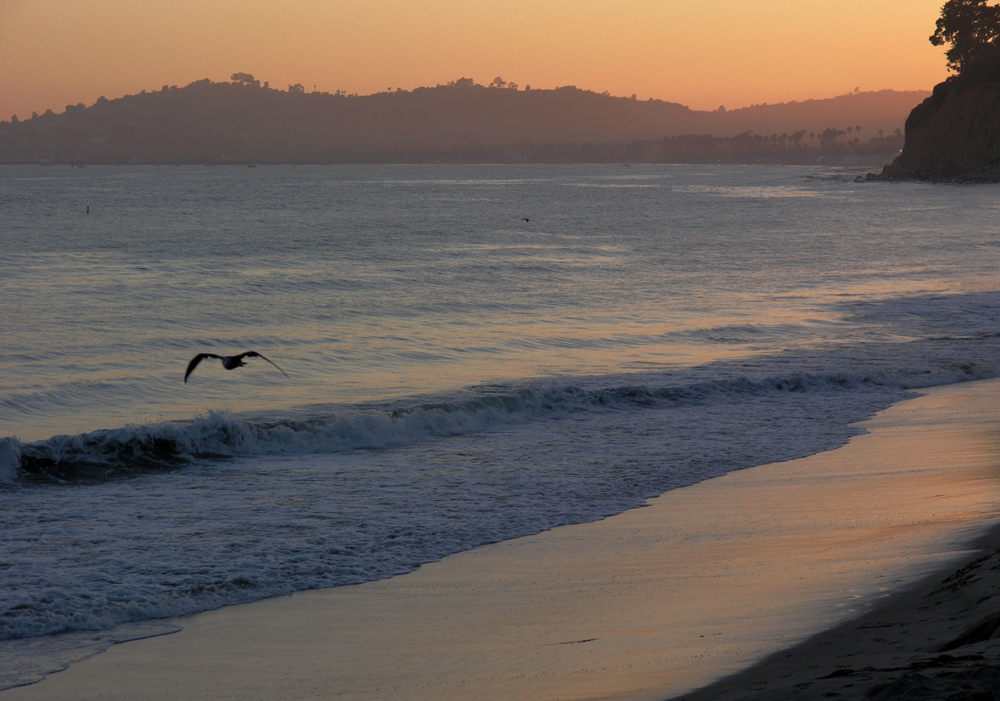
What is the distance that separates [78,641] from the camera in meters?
6.82

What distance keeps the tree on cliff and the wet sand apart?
498 feet

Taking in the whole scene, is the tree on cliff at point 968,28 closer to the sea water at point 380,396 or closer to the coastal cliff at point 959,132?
the coastal cliff at point 959,132

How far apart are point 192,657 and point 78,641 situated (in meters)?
1.02

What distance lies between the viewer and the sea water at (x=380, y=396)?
8.84m

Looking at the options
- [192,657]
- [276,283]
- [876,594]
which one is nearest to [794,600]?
[876,594]

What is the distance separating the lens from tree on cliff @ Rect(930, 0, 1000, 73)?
139625 millimetres

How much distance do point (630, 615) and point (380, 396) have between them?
10.8 metres

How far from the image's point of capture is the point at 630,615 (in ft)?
22.5

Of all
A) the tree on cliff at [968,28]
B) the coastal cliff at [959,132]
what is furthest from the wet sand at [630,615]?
the tree on cliff at [968,28]

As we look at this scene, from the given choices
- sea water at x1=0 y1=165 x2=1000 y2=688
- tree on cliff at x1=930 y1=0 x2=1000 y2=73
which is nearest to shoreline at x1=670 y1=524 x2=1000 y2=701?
sea water at x1=0 y1=165 x2=1000 y2=688

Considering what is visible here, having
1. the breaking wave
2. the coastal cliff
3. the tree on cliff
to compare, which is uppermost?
the tree on cliff

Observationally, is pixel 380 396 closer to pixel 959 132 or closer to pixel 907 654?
pixel 907 654

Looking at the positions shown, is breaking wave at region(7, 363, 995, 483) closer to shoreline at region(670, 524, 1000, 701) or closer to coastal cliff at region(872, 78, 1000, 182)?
shoreline at region(670, 524, 1000, 701)

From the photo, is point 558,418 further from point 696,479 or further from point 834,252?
point 834,252
